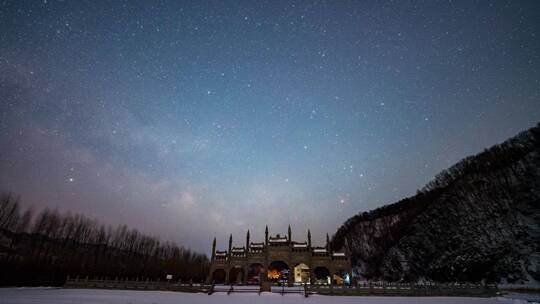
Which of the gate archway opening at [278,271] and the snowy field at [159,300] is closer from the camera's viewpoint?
the snowy field at [159,300]

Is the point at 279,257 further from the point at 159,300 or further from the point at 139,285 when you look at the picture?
the point at 159,300

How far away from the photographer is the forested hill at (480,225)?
4834 cm

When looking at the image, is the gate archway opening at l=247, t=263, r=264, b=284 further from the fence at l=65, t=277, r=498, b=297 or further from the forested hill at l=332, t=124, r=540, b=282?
the forested hill at l=332, t=124, r=540, b=282

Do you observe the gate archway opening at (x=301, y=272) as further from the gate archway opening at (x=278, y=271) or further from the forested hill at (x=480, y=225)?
the forested hill at (x=480, y=225)

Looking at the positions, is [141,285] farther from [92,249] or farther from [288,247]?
[92,249]

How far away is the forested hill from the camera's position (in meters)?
48.3

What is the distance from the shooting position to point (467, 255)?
54094 millimetres

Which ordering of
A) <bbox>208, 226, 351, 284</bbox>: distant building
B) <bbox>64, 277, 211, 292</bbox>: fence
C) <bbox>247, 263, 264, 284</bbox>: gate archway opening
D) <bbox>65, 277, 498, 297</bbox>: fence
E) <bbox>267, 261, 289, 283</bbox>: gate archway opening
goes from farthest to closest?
1. <bbox>267, 261, 289, 283</bbox>: gate archway opening
2. <bbox>208, 226, 351, 284</bbox>: distant building
3. <bbox>247, 263, 264, 284</bbox>: gate archway opening
4. <bbox>64, 277, 211, 292</bbox>: fence
5. <bbox>65, 277, 498, 297</bbox>: fence

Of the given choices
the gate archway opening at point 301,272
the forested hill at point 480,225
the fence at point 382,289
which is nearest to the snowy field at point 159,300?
the fence at point 382,289

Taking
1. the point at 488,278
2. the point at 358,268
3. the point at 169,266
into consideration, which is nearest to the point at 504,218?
the point at 488,278

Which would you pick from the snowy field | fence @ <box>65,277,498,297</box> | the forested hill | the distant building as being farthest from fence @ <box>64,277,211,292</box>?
the forested hill

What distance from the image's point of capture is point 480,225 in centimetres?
5503

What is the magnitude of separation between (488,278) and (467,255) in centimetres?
551

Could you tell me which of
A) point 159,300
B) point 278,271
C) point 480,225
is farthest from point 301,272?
point 159,300
